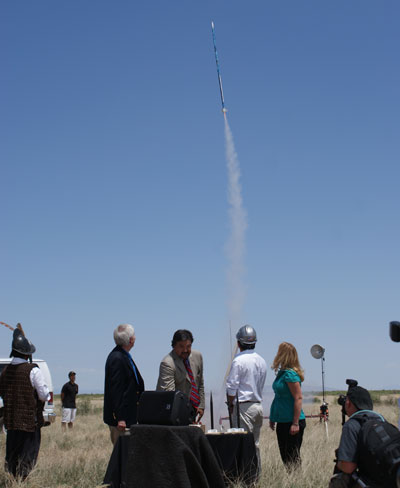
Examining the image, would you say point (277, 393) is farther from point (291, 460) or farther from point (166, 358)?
point (166, 358)

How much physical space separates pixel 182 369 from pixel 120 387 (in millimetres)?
765

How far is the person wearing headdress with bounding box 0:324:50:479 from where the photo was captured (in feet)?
26.0

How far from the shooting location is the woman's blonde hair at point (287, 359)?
26.6 feet

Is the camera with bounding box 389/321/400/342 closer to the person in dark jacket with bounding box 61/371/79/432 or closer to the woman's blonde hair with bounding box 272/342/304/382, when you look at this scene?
the woman's blonde hair with bounding box 272/342/304/382

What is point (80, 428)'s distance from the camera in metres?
19.6

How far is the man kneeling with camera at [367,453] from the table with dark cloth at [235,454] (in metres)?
2.04

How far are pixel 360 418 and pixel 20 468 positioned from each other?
4872 millimetres

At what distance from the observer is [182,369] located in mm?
7738

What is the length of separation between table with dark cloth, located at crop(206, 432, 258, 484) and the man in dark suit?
3.49ft

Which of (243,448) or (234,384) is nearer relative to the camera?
(243,448)

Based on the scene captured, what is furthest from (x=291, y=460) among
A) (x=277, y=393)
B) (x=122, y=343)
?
(x=122, y=343)

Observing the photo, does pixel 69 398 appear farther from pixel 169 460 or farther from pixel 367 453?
pixel 367 453

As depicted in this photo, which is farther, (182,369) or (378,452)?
(182,369)

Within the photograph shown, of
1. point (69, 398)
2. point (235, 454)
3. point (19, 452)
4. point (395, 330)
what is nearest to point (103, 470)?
point (19, 452)
